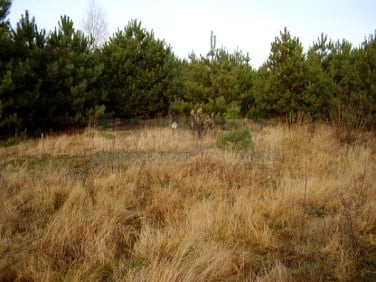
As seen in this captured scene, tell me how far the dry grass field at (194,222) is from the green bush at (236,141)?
4.97 feet

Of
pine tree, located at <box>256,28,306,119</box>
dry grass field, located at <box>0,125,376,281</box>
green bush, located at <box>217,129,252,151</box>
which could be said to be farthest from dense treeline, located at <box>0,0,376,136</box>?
dry grass field, located at <box>0,125,376,281</box>

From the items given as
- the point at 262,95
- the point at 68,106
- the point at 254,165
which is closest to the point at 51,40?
the point at 68,106

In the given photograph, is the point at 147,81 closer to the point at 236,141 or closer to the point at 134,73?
the point at 134,73

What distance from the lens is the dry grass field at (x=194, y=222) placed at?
129 inches

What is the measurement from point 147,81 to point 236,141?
26.1 feet

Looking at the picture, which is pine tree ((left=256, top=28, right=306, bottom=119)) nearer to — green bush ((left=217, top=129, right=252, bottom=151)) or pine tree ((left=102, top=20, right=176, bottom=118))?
pine tree ((left=102, top=20, right=176, bottom=118))

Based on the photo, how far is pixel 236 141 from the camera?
924cm

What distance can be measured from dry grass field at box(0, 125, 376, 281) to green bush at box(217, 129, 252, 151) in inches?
59.7

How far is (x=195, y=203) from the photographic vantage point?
488cm

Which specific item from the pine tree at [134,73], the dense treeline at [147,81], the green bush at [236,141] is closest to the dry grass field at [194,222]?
the green bush at [236,141]

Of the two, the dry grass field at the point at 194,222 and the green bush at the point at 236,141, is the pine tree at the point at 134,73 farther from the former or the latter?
the dry grass field at the point at 194,222

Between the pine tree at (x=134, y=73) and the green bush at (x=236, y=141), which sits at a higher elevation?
the pine tree at (x=134, y=73)

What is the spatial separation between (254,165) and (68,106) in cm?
834

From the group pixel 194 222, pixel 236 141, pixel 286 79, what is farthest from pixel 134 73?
pixel 194 222
